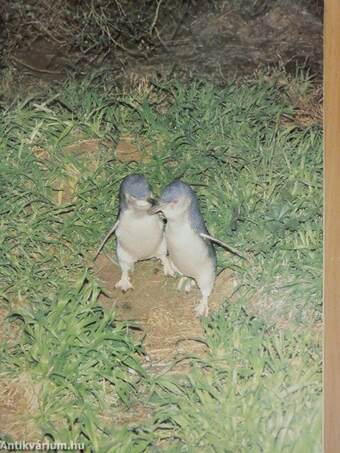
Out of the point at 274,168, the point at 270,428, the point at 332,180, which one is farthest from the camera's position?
the point at 274,168

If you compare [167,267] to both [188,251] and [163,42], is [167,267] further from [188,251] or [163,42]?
[163,42]

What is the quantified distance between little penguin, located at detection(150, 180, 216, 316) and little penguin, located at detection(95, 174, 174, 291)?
0.06 ft

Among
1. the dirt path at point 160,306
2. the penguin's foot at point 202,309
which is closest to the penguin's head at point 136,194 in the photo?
the dirt path at point 160,306

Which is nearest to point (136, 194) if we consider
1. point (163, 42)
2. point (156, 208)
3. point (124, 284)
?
point (156, 208)

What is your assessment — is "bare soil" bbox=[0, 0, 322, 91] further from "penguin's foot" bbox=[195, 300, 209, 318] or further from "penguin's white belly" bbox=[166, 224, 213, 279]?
"penguin's foot" bbox=[195, 300, 209, 318]

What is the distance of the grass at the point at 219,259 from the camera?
147 centimetres

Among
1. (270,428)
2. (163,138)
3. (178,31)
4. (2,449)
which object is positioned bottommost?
(2,449)

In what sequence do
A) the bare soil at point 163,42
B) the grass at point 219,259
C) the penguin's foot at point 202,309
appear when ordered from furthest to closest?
the bare soil at point 163,42 → the penguin's foot at point 202,309 → the grass at point 219,259

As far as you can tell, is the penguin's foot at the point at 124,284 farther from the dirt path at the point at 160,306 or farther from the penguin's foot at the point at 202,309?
the penguin's foot at the point at 202,309

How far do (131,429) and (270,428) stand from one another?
0.21m

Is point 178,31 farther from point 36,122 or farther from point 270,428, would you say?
point 270,428

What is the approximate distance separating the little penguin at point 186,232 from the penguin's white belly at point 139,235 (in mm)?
30

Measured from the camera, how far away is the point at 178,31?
1.76 metres

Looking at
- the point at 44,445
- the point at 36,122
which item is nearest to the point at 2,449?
the point at 44,445
